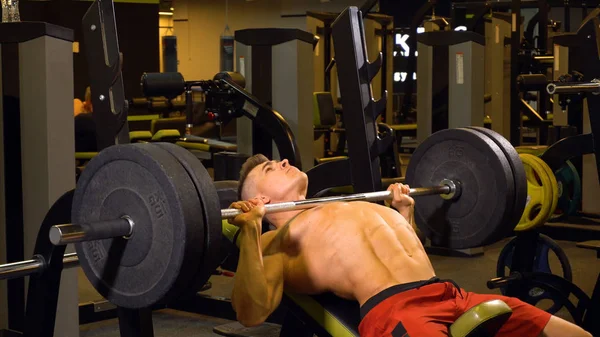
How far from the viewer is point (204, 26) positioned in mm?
13016

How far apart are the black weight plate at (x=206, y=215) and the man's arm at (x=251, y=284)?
24cm

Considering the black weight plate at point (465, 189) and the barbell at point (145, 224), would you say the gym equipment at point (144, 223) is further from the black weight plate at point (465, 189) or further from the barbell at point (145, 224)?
the black weight plate at point (465, 189)

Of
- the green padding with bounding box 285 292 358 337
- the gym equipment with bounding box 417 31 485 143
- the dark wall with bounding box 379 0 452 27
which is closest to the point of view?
the green padding with bounding box 285 292 358 337

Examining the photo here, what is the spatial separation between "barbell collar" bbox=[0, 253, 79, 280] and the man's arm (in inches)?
19.4

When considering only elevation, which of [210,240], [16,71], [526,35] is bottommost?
[210,240]

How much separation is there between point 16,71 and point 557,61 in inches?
165

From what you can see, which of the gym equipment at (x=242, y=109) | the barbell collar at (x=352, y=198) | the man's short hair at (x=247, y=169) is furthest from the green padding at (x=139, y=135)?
the man's short hair at (x=247, y=169)

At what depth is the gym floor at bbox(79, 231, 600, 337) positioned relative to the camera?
387 centimetres

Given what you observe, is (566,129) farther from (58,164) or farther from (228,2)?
(228,2)

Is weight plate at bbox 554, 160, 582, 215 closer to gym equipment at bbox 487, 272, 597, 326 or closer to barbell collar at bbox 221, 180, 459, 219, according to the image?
gym equipment at bbox 487, 272, 597, 326

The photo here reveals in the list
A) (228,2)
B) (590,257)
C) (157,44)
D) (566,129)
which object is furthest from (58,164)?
(228,2)

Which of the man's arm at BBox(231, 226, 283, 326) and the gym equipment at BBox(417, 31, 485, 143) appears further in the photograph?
the gym equipment at BBox(417, 31, 485, 143)

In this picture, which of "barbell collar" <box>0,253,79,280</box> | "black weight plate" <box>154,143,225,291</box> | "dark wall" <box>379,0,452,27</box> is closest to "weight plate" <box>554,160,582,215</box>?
"barbell collar" <box>0,253,79,280</box>

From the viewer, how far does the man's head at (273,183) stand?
2.61 meters
